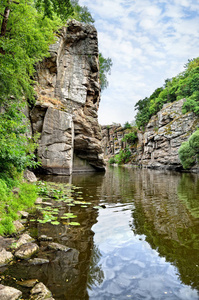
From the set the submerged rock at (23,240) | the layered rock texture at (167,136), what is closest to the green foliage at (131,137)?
the layered rock texture at (167,136)

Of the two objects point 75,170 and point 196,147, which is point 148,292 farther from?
point 196,147

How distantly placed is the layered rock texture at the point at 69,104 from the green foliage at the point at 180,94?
3036 cm

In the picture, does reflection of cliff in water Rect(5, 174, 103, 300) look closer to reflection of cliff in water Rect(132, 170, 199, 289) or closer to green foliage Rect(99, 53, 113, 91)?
reflection of cliff in water Rect(132, 170, 199, 289)

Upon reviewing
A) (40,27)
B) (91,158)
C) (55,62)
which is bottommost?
(91,158)

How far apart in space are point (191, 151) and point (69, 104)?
24601 millimetres

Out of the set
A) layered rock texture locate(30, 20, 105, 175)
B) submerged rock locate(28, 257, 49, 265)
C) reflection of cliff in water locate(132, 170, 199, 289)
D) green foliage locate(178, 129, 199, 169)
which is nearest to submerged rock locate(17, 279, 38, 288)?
submerged rock locate(28, 257, 49, 265)

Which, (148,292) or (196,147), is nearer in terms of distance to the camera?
(148,292)

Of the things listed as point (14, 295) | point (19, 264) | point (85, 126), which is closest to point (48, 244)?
point (19, 264)

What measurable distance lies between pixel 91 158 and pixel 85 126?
18.1 ft

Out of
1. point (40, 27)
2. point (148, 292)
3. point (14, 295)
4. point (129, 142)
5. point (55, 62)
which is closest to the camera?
point (14, 295)

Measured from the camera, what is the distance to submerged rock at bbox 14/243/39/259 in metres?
3.06

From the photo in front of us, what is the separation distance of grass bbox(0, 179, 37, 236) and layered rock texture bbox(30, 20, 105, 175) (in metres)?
13.3

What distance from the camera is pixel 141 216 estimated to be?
19.3ft

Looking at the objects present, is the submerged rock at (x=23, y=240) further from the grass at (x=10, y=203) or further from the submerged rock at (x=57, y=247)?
the submerged rock at (x=57, y=247)
